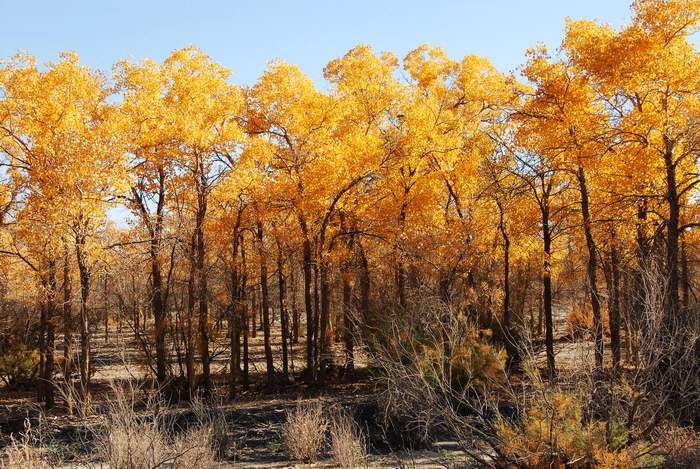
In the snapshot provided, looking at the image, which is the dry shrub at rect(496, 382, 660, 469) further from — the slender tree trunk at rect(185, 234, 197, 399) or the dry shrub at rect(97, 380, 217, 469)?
the slender tree trunk at rect(185, 234, 197, 399)

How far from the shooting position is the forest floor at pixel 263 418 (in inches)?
308

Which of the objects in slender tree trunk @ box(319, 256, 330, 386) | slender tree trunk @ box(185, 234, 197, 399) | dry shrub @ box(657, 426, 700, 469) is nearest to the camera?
dry shrub @ box(657, 426, 700, 469)

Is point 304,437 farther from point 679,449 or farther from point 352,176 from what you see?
point 352,176

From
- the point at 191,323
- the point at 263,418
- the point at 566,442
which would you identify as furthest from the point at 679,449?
the point at 191,323

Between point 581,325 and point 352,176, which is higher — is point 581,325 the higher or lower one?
the lower one

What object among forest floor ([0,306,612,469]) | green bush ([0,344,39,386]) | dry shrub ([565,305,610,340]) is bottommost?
forest floor ([0,306,612,469])

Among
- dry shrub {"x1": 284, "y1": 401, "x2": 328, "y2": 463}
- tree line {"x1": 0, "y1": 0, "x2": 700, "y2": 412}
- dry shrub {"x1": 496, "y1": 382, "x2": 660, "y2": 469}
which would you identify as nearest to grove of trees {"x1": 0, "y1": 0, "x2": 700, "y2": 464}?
tree line {"x1": 0, "y1": 0, "x2": 700, "y2": 412}

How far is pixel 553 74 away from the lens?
12.7 metres

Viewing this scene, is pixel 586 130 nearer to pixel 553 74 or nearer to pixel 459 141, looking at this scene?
pixel 553 74

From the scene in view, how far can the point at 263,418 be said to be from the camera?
40.5 ft

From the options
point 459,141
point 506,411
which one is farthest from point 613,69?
point 506,411

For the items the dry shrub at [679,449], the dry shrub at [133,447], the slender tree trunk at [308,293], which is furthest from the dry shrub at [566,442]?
the slender tree trunk at [308,293]

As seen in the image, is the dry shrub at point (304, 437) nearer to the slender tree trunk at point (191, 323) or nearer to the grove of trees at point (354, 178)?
the grove of trees at point (354, 178)

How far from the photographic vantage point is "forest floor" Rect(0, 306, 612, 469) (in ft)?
25.7
